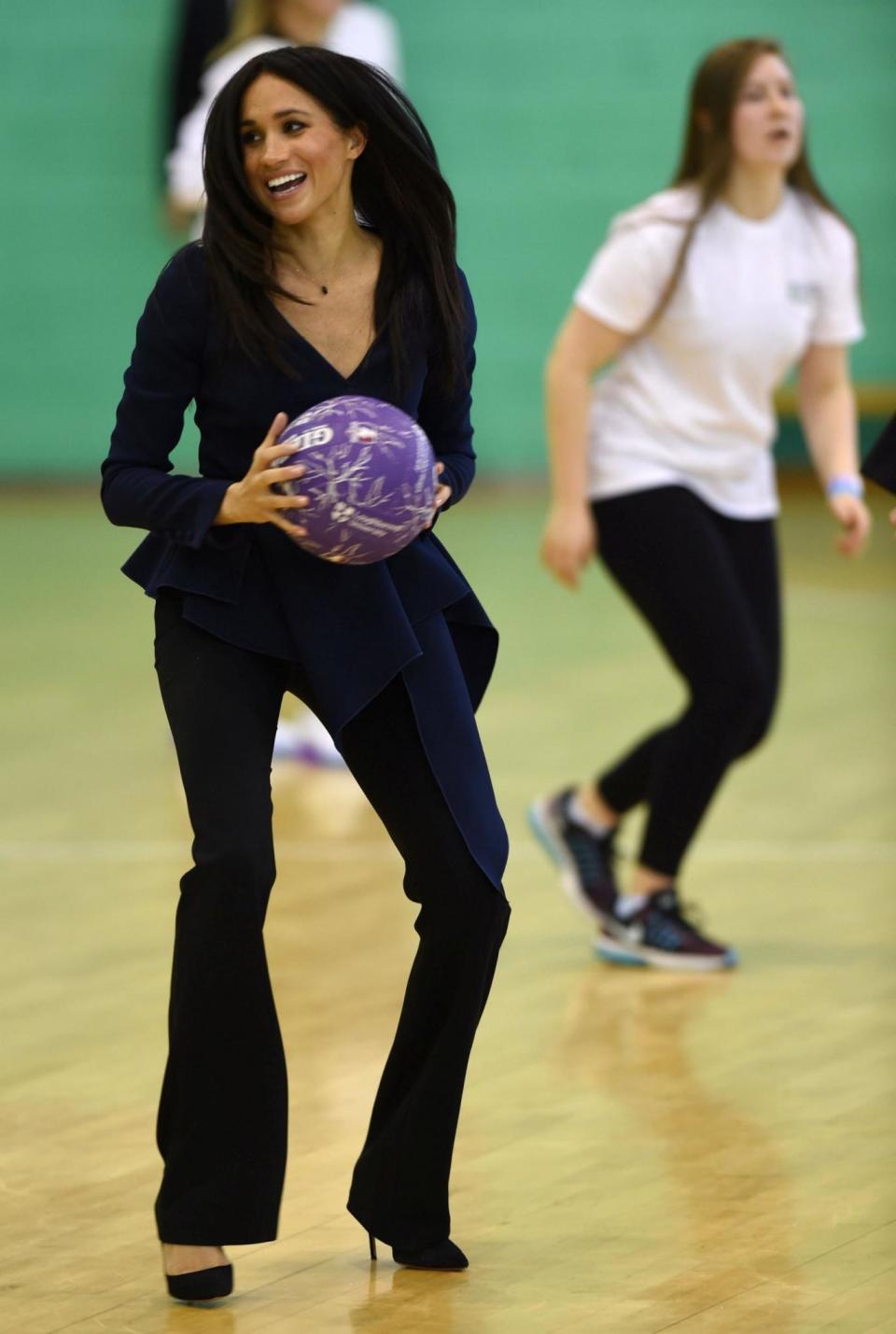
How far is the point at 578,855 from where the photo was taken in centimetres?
480

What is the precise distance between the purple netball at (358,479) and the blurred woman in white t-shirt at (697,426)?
174 centimetres

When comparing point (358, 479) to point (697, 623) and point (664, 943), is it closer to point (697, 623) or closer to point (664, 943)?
point (697, 623)

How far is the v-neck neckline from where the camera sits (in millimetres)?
2840

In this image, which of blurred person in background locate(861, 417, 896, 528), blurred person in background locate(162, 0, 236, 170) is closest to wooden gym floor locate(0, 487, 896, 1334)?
blurred person in background locate(861, 417, 896, 528)

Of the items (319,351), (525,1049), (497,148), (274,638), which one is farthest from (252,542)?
(497,148)

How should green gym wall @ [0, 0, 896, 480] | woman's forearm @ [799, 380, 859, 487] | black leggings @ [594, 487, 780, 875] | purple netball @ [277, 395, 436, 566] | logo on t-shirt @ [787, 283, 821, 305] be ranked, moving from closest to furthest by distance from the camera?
purple netball @ [277, 395, 436, 566]
black leggings @ [594, 487, 780, 875]
logo on t-shirt @ [787, 283, 821, 305]
woman's forearm @ [799, 380, 859, 487]
green gym wall @ [0, 0, 896, 480]

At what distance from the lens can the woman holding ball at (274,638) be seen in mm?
2814

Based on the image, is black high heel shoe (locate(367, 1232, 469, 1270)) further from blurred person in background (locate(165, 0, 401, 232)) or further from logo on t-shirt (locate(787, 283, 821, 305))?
blurred person in background (locate(165, 0, 401, 232))

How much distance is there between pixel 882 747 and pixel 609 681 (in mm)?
1292

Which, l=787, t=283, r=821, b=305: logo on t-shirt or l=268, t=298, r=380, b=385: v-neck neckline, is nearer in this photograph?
l=268, t=298, r=380, b=385: v-neck neckline

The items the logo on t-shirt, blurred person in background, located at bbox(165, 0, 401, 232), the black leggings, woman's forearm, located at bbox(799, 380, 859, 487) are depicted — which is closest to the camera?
the black leggings

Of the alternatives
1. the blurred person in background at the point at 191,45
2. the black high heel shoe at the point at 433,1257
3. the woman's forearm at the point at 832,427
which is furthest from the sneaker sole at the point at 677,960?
the blurred person in background at the point at 191,45

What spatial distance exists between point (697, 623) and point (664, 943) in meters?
0.64

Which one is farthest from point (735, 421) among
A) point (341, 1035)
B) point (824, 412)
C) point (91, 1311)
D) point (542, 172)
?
point (542, 172)
